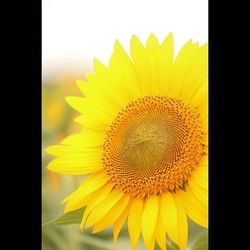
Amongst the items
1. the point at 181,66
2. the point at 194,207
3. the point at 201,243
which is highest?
the point at 181,66

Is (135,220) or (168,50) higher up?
(168,50)

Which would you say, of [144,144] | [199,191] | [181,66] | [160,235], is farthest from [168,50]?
[160,235]

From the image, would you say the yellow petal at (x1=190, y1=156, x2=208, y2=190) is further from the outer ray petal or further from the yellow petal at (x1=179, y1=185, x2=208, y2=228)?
the outer ray petal

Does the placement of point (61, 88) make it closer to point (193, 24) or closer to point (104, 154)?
point (104, 154)

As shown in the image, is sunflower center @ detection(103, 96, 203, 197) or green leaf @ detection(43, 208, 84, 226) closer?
sunflower center @ detection(103, 96, 203, 197)

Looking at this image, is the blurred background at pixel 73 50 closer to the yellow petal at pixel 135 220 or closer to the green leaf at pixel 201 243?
Answer: the yellow petal at pixel 135 220

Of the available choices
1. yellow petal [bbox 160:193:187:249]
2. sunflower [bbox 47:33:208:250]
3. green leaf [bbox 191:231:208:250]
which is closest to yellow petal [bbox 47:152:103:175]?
sunflower [bbox 47:33:208:250]

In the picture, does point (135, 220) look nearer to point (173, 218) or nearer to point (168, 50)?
point (173, 218)

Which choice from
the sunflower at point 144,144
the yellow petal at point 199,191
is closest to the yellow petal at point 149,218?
the sunflower at point 144,144
